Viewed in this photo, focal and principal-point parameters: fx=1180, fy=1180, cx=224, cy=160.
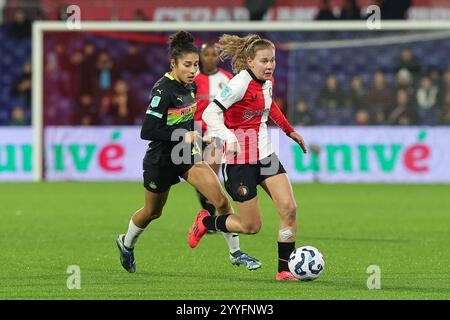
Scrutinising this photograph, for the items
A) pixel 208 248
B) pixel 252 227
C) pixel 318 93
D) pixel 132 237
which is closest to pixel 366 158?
pixel 318 93

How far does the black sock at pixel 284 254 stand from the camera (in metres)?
9.18

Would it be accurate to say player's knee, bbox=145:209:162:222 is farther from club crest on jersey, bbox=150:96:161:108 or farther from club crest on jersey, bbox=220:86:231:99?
club crest on jersey, bbox=220:86:231:99

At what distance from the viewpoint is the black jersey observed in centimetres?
943

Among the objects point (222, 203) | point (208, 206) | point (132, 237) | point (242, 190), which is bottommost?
point (208, 206)

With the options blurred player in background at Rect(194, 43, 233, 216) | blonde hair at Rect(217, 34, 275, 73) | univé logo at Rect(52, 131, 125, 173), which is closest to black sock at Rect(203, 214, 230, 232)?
blonde hair at Rect(217, 34, 275, 73)

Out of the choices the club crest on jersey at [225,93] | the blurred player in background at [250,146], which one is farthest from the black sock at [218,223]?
the club crest on jersey at [225,93]

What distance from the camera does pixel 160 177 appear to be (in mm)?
9562

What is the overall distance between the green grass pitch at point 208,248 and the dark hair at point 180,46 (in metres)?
1.79

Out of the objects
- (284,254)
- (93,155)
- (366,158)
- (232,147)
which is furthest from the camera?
(93,155)

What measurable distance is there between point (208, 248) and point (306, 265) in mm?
2980

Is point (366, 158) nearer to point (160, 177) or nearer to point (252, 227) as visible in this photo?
point (160, 177)

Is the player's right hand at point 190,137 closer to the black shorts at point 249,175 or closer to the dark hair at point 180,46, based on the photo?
the black shorts at point 249,175

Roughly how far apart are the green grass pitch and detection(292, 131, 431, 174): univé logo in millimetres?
1863

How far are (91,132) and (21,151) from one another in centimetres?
141
